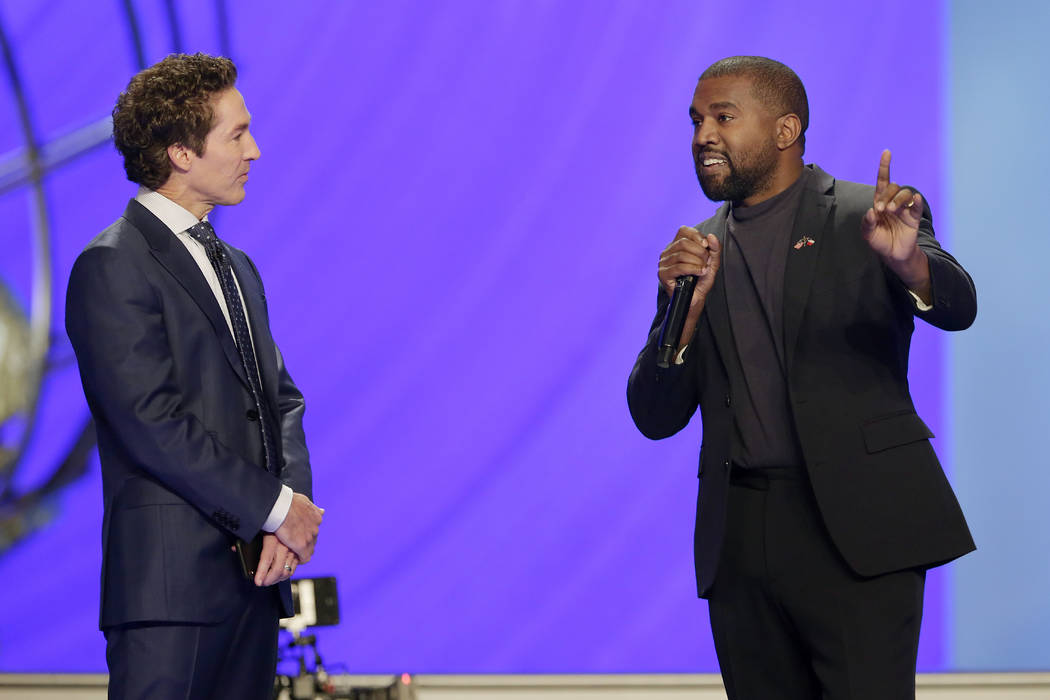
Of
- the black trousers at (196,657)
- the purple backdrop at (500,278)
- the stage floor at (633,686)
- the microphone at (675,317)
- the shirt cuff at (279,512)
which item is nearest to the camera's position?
the black trousers at (196,657)

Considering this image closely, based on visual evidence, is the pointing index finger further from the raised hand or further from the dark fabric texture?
the dark fabric texture

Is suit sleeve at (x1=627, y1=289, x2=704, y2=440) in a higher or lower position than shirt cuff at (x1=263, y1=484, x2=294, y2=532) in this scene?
higher

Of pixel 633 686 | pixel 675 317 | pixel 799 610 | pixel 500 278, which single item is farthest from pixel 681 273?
pixel 633 686

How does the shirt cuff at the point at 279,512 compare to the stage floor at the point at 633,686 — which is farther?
the stage floor at the point at 633,686

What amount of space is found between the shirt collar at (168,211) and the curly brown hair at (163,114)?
0.03m

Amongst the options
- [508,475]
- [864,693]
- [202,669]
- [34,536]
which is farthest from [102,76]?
[864,693]

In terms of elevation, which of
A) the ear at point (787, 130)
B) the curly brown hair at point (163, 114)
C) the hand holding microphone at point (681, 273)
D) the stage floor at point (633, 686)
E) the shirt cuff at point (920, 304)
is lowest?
the stage floor at point (633, 686)

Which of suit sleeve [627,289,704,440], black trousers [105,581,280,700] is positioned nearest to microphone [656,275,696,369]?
suit sleeve [627,289,704,440]

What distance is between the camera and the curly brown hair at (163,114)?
1.91 meters

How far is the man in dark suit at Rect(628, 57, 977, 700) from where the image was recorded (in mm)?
1933

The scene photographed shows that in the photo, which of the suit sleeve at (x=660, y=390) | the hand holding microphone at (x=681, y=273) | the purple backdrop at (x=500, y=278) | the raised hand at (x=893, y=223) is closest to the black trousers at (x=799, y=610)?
the suit sleeve at (x=660, y=390)

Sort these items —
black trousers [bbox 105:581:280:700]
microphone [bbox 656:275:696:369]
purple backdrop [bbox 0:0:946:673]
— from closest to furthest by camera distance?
black trousers [bbox 105:581:280:700], microphone [bbox 656:275:696:369], purple backdrop [bbox 0:0:946:673]

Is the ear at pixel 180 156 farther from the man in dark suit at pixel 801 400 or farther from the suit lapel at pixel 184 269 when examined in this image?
the man in dark suit at pixel 801 400

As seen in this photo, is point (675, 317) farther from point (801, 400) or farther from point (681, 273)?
point (801, 400)
